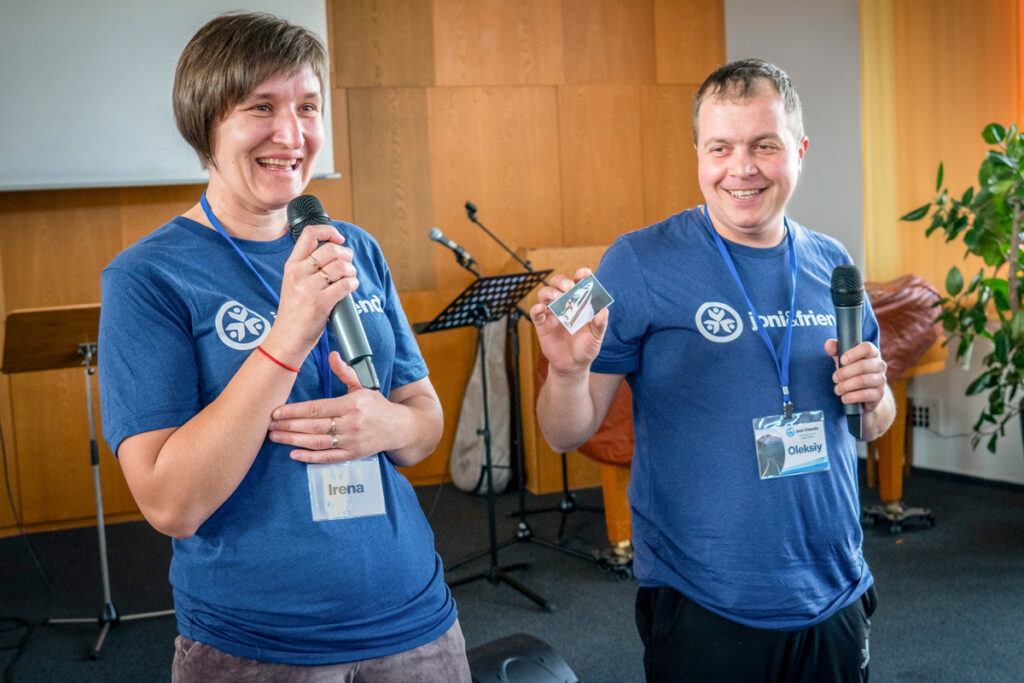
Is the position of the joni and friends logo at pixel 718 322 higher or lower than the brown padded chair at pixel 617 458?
higher

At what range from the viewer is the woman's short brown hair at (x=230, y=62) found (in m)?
1.14

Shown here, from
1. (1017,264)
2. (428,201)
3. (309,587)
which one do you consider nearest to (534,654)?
(309,587)

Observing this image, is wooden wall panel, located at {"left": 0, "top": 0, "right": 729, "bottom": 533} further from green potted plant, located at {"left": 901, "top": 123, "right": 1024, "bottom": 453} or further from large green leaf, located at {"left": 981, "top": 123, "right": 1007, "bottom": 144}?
large green leaf, located at {"left": 981, "top": 123, "right": 1007, "bottom": 144}

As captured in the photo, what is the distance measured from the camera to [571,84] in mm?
5816

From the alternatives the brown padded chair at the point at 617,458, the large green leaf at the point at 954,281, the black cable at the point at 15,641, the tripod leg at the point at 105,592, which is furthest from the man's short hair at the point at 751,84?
the black cable at the point at 15,641

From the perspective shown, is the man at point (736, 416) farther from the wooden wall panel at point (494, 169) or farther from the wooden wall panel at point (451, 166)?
the wooden wall panel at point (494, 169)

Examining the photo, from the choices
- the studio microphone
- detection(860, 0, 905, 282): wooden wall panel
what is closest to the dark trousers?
the studio microphone

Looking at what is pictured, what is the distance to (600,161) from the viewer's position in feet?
19.4

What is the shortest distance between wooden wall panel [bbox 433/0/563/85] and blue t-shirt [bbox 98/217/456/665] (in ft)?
15.3

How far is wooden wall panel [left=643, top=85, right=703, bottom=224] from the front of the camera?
6.00 metres

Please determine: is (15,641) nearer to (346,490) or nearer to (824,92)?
(346,490)

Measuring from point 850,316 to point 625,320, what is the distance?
14.6 inches

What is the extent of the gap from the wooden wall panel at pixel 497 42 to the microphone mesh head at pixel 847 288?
4438 millimetres

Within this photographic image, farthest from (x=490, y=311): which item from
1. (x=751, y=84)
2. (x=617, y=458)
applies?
(x=751, y=84)
